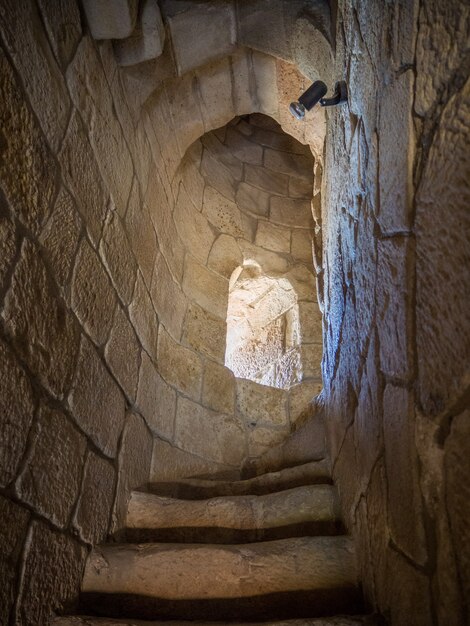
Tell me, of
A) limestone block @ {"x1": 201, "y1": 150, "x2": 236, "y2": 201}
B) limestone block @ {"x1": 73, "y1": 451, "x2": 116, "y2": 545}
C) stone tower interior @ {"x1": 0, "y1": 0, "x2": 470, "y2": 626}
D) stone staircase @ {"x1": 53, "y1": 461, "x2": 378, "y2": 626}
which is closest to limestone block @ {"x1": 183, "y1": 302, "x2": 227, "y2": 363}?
stone tower interior @ {"x1": 0, "y1": 0, "x2": 470, "y2": 626}

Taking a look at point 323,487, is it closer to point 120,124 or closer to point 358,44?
point 358,44

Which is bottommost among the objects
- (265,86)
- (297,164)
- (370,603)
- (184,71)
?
(370,603)

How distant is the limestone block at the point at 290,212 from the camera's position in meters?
4.32

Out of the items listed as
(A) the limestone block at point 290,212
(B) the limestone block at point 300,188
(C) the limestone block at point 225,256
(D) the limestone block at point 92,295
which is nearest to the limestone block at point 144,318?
(D) the limestone block at point 92,295

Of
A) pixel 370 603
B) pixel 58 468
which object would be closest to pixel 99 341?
pixel 58 468

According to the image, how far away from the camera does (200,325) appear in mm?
3275

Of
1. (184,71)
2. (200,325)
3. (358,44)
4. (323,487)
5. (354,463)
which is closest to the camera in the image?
(354,463)

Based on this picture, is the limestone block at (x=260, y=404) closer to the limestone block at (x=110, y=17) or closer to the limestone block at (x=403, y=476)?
the limestone block at (x=403, y=476)

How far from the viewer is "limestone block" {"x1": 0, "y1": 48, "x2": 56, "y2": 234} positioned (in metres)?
1.35

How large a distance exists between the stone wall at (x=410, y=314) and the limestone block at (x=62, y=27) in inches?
40.9

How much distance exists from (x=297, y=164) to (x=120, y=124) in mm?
2757

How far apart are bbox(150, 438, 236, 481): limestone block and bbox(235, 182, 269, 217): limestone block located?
7.22ft

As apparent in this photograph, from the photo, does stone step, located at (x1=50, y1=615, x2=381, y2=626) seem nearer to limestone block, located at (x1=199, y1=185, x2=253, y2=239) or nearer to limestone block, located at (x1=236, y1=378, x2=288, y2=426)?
limestone block, located at (x1=236, y1=378, x2=288, y2=426)

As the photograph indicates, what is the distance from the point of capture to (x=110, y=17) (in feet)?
6.41
